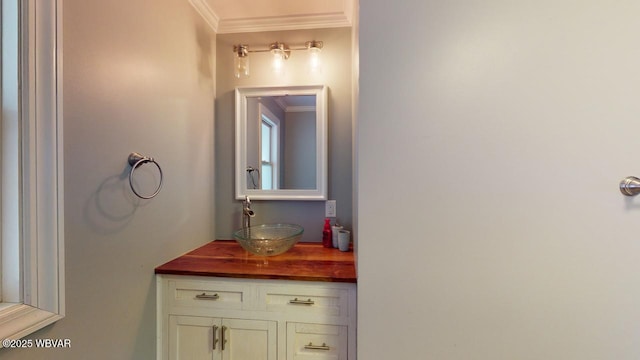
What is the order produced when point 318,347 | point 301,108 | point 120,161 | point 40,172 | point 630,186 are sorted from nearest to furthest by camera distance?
1. point 40,172
2. point 630,186
3. point 120,161
4. point 318,347
5. point 301,108

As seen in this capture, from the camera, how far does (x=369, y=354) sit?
95cm

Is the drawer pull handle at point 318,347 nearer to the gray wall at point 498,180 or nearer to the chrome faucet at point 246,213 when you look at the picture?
the gray wall at point 498,180

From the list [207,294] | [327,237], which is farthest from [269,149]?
[207,294]

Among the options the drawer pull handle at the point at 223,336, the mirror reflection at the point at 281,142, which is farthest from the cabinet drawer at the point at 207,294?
the mirror reflection at the point at 281,142

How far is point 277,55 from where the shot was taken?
1683 millimetres

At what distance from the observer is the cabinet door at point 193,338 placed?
1.20 m

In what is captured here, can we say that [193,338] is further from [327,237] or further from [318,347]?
[327,237]

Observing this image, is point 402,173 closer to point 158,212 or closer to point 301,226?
point 301,226

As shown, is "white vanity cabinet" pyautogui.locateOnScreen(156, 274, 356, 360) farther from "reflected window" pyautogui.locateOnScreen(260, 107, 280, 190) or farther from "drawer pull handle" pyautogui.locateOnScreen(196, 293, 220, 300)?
"reflected window" pyautogui.locateOnScreen(260, 107, 280, 190)

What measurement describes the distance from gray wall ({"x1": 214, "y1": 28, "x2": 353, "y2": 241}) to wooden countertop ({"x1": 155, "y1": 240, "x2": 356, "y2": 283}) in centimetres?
27

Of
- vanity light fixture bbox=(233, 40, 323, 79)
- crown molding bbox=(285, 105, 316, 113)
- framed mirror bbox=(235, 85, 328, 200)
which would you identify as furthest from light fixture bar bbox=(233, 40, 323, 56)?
crown molding bbox=(285, 105, 316, 113)

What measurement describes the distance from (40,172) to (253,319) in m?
0.97

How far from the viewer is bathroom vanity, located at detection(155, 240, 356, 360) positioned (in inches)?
45.2

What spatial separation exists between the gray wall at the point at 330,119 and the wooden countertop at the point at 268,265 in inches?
10.7
